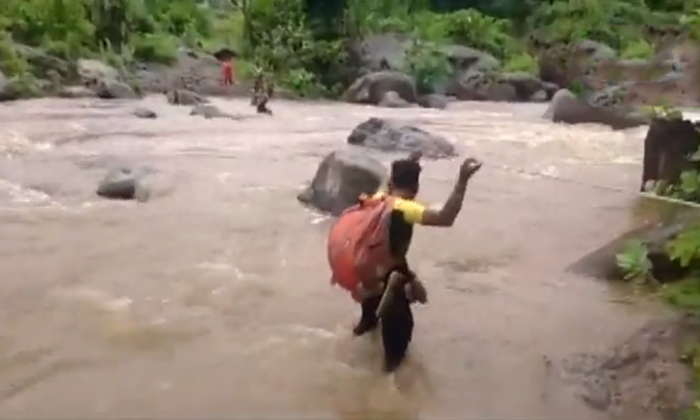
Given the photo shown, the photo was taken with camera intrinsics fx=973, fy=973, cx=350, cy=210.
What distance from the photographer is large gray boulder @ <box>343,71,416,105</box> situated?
2303cm

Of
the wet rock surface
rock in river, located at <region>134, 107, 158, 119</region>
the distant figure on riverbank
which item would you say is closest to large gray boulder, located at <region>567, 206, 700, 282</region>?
the wet rock surface

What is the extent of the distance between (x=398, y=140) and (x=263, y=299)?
680 cm

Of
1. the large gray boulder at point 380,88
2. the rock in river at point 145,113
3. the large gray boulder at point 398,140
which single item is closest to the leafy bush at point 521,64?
the large gray boulder at point 380,88

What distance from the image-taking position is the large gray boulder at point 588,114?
16672mm

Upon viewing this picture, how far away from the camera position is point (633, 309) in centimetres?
557

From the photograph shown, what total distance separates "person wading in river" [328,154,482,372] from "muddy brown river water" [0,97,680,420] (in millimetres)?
258

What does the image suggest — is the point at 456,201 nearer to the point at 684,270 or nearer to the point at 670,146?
the point at 684,270

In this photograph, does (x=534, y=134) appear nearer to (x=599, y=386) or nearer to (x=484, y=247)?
(x=484, y=247)

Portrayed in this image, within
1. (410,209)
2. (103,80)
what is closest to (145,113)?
(103,80)

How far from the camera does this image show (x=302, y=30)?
24.6 m

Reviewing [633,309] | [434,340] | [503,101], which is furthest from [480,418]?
[503,101]

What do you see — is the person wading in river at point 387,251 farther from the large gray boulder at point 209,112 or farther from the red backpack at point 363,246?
the large gray boulder at point 209,112

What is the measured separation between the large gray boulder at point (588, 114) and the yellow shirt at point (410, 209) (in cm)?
1282

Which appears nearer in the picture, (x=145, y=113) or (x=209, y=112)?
(x=145, y=113)
